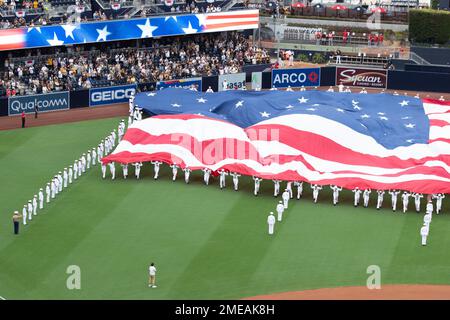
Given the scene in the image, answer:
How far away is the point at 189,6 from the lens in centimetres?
6681

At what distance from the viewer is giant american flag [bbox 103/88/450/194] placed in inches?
1629

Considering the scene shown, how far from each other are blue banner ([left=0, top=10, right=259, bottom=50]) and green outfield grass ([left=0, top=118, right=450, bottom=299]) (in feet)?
46.9

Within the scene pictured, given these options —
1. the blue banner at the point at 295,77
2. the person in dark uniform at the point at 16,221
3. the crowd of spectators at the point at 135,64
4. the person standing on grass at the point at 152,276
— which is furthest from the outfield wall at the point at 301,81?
the person standing on grass at the point at 152,276

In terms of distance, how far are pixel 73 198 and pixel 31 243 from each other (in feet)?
18.2

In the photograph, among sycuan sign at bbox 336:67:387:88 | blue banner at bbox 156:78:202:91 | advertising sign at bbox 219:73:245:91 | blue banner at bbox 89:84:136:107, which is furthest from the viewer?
sycuan sign at bbox 336:67:387:88

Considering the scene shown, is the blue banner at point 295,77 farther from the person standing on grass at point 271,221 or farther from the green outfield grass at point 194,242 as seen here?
the person standing on grass at point 271,221

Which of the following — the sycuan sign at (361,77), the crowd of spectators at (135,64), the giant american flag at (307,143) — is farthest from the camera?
the sycuan sign at (361,77)

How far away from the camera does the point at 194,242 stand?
120ft

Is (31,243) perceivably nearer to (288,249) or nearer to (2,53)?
(288,249)

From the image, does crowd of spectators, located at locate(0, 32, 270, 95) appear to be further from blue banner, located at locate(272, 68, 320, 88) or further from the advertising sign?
blue banner, located at locate(272, 68, 320, 88)

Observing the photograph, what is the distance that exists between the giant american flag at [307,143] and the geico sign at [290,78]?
1498 cm

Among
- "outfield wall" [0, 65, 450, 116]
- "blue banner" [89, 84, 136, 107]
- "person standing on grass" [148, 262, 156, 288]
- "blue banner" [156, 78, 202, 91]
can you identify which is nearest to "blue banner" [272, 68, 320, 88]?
"outfield wall" [0, 65, 450, 116]

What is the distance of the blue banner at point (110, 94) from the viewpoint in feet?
194

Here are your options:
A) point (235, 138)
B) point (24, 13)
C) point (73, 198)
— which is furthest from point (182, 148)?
point (24, 13)
